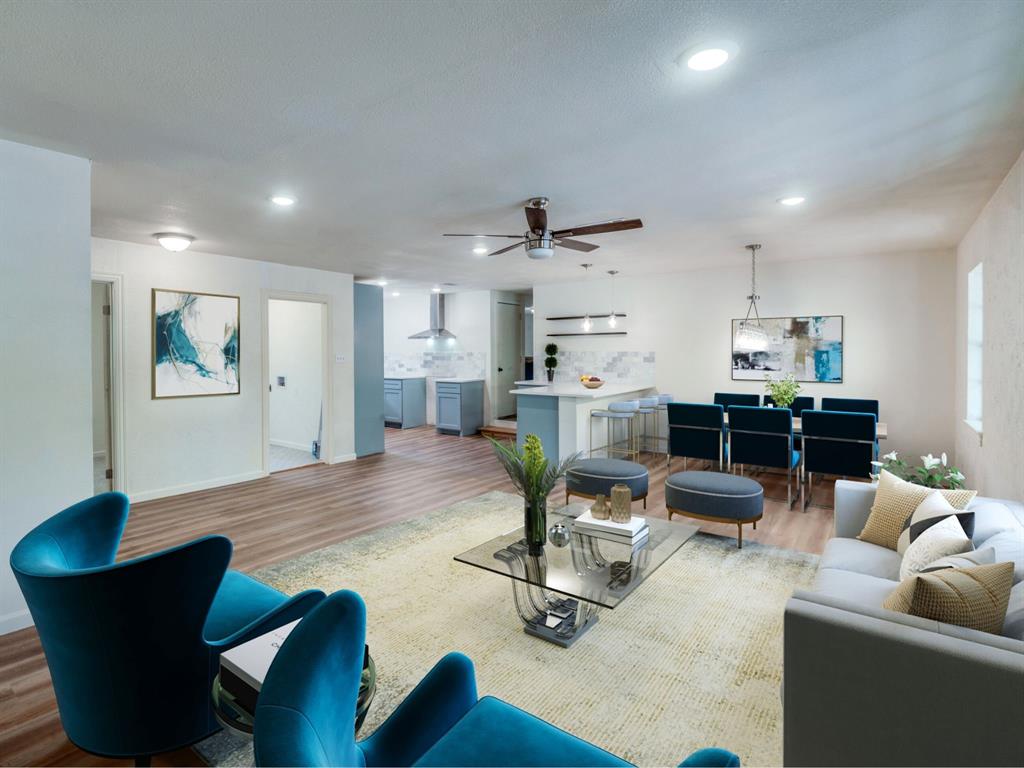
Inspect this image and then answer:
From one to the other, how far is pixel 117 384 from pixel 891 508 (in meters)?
6.05

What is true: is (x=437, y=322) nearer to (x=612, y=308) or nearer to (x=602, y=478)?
(x=612, y=308)

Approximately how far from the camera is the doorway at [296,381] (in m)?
7.34

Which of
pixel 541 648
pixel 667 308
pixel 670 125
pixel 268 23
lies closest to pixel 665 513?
pixel 541 648

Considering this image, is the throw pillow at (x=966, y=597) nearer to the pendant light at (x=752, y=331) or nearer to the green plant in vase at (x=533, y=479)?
the green plant in vase at (x=533, y=479)

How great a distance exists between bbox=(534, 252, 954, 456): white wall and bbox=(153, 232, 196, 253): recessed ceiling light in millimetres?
5383

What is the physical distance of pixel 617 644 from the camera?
8.23 ft

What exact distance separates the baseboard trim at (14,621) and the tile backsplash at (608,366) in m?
6.56

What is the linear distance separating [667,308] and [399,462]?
168 inches

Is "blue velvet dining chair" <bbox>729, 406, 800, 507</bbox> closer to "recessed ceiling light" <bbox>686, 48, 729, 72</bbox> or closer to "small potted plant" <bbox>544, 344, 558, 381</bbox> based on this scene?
"recessed ceiling light" <bbox>686, 48, 729, 72</bbox>

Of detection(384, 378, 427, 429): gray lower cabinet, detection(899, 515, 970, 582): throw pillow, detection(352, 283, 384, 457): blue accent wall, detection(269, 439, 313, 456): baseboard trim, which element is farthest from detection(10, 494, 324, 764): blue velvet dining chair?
detection(384, 378, 427, 429): gray lower cabinet

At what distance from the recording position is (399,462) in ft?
22.4

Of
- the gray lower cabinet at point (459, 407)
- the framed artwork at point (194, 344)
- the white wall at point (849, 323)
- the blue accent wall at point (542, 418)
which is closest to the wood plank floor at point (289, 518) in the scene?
the blue accent wall at point (542, 418)

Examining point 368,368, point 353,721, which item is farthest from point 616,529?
point 368,368

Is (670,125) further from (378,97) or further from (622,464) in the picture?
(622,464)
